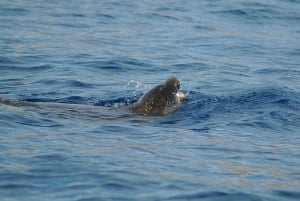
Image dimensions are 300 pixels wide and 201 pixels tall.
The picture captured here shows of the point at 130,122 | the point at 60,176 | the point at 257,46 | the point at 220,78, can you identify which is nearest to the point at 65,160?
the point at 60,176

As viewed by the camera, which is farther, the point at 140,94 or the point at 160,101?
the point at 140,94

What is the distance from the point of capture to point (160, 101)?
35.0ft

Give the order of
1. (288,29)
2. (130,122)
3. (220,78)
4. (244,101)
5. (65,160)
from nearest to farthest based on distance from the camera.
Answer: (65,160) < (130,122) < (244,101) < (220,78) < (288,29)

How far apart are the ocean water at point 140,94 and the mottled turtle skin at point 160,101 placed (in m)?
0.18

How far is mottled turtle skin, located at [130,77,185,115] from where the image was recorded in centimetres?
1052

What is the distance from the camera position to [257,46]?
1672 cm

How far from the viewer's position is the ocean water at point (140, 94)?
7488 millimetres

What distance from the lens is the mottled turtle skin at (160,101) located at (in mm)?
10523

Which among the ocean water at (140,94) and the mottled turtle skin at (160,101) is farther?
the mottled turtle skin at (160,101)

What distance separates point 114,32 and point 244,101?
6.38 m

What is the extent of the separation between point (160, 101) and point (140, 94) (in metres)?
1.62

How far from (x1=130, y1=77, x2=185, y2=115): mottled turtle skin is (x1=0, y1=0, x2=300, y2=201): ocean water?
0.60 feet

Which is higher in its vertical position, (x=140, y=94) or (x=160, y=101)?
(x=160, y=101)

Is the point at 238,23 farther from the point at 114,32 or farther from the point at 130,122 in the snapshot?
the point at 130,122
